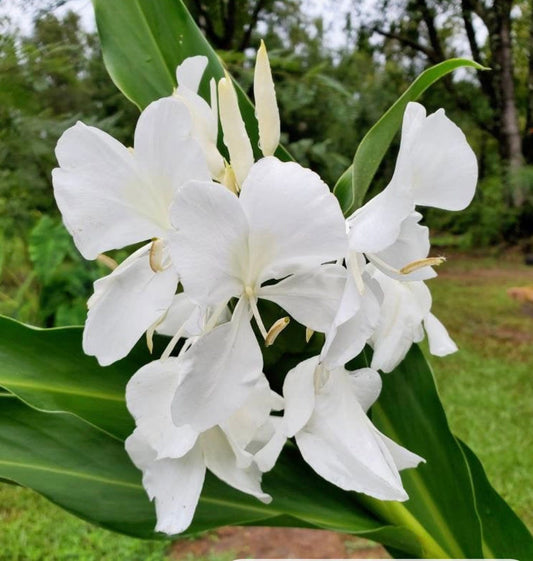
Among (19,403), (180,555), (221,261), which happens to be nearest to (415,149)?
(221,261)

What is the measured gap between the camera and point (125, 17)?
65 cm

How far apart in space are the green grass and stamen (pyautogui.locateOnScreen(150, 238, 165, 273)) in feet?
6.41

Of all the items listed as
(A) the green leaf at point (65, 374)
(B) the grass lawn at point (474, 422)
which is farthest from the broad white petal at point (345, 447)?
(B) the grass lawn at point (474, 422)

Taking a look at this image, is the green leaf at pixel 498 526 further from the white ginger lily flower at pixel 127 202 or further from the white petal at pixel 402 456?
the white ginger lily flower at pixel 127 202

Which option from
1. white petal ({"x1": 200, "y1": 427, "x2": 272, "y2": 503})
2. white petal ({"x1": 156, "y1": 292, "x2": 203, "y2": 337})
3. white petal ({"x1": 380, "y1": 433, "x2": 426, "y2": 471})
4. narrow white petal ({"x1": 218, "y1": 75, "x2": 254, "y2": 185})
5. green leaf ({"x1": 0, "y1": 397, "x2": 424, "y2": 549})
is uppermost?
narrow white petal ({"x1": 218, "y1": 75, "x2": 254, "y2": 185})

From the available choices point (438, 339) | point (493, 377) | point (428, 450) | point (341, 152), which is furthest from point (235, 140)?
point (341, 152)

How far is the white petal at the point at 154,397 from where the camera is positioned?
412mm

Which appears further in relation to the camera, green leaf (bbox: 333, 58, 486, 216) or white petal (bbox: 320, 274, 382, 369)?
green leaf (bbox: 333, 58, 486, 216)

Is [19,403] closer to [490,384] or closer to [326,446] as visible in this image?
[326,446]

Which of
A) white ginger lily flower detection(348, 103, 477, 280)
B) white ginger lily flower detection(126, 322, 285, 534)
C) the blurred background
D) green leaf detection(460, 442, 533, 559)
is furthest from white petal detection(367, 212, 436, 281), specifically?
the blurred background

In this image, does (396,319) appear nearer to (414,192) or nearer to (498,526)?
(414,192)

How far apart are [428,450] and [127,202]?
0.42 meters

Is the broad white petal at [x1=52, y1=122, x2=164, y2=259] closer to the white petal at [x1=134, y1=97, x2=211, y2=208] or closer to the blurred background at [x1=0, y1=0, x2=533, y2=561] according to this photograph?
the white petal at [x1=134, y1=97, x2=211, y2=208]

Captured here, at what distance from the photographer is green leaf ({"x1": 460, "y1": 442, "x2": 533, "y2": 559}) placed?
684mm
